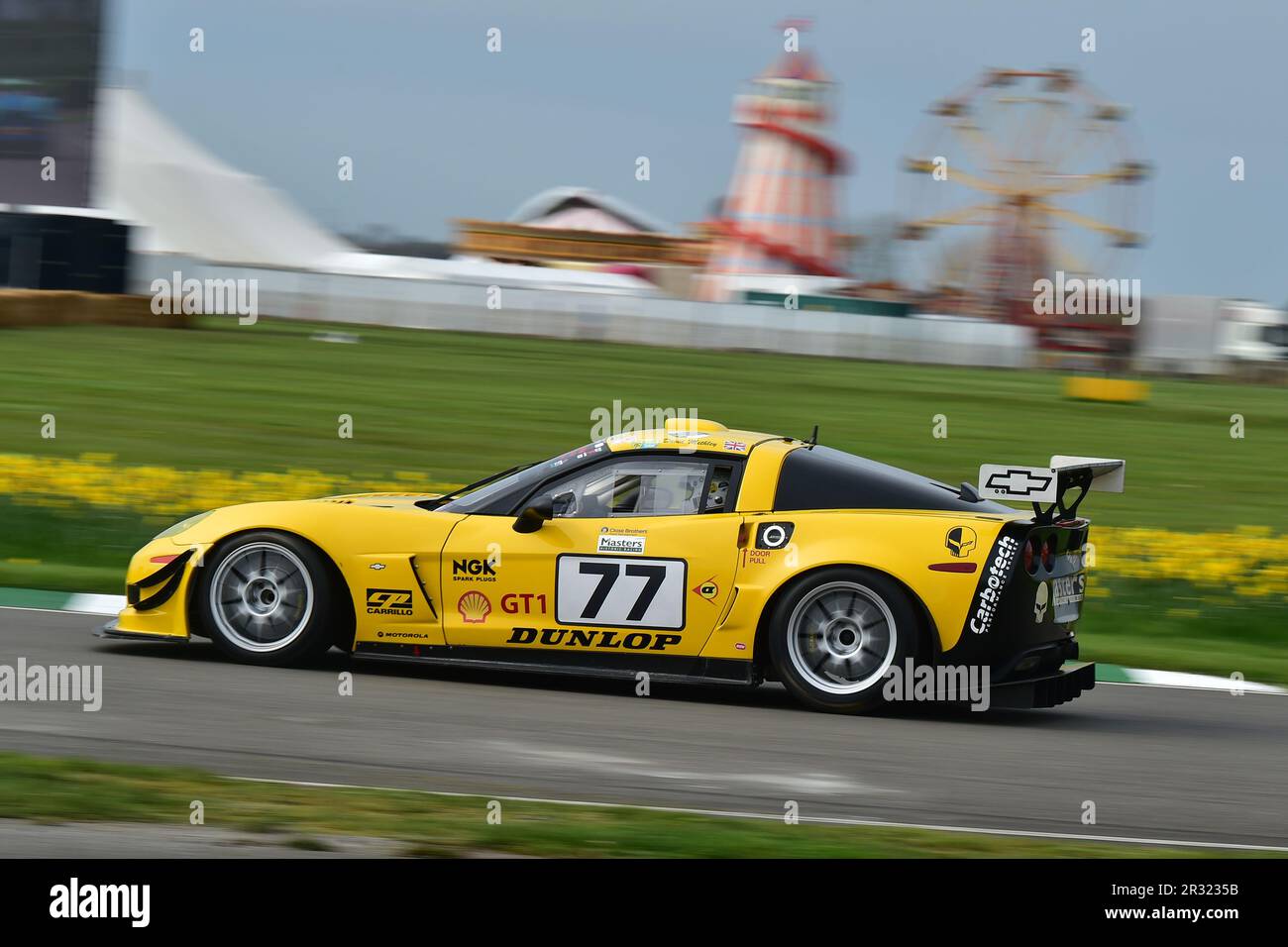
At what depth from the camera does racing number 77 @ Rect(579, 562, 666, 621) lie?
7.14m

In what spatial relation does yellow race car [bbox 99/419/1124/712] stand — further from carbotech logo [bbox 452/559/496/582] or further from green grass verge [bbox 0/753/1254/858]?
green grass verge [bbox 0/753/1254/858]

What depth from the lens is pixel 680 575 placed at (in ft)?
23.4

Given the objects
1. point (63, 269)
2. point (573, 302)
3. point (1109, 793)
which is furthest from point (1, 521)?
point (573, 302)

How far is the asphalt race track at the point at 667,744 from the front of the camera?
557 centimetres

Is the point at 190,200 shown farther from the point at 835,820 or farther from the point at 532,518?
the point at 835,820

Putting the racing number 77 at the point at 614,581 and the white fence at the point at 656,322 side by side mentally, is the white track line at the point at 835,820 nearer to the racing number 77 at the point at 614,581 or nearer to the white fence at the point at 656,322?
the racing number 77 at the point at 614,581

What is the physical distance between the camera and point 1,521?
37.7ft

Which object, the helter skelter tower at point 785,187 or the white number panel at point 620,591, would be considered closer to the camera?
the white number panel at point 620,591

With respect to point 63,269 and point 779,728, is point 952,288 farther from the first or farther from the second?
point 779,728

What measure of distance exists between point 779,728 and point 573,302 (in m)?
44.4

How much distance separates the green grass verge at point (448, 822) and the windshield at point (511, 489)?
2395 millimetres
